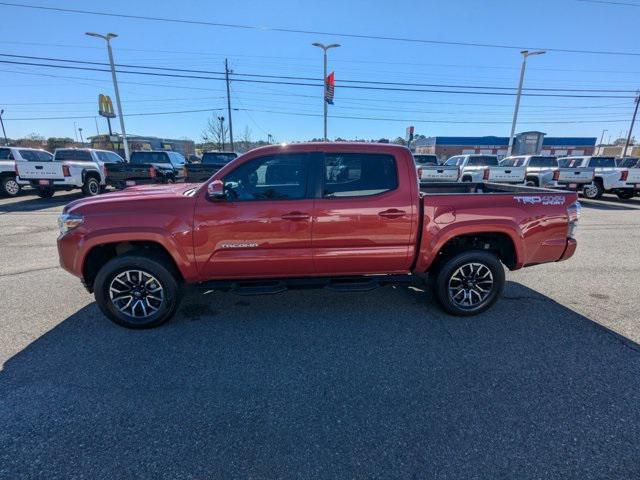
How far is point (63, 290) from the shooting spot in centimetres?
462

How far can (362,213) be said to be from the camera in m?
3.54

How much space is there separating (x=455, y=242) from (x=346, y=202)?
1.50 m

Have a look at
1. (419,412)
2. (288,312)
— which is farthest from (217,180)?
(419,412)

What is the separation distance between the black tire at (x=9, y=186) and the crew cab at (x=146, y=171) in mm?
4584

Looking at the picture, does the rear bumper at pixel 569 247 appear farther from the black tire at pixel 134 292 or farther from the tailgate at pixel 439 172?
the tailgate at pixel 439 172

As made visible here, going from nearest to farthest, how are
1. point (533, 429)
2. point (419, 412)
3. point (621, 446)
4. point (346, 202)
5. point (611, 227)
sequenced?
point (621, 446)
point (533, 429)
point (419, 412)
point (346, 202)
point (611, 227)

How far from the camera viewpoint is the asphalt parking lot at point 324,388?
2.05 meters

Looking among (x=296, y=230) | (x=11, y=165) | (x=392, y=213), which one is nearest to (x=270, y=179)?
(x=296, y=230)

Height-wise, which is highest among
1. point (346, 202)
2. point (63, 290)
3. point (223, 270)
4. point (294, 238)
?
point (346, 202)

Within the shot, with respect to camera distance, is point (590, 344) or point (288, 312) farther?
point (288, 312)

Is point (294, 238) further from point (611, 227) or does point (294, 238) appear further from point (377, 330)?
point (611, 227)

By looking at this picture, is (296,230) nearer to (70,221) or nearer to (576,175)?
(70,221)

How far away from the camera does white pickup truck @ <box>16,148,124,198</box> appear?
12516 mm

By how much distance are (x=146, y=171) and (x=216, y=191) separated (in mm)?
Answer: 10547
